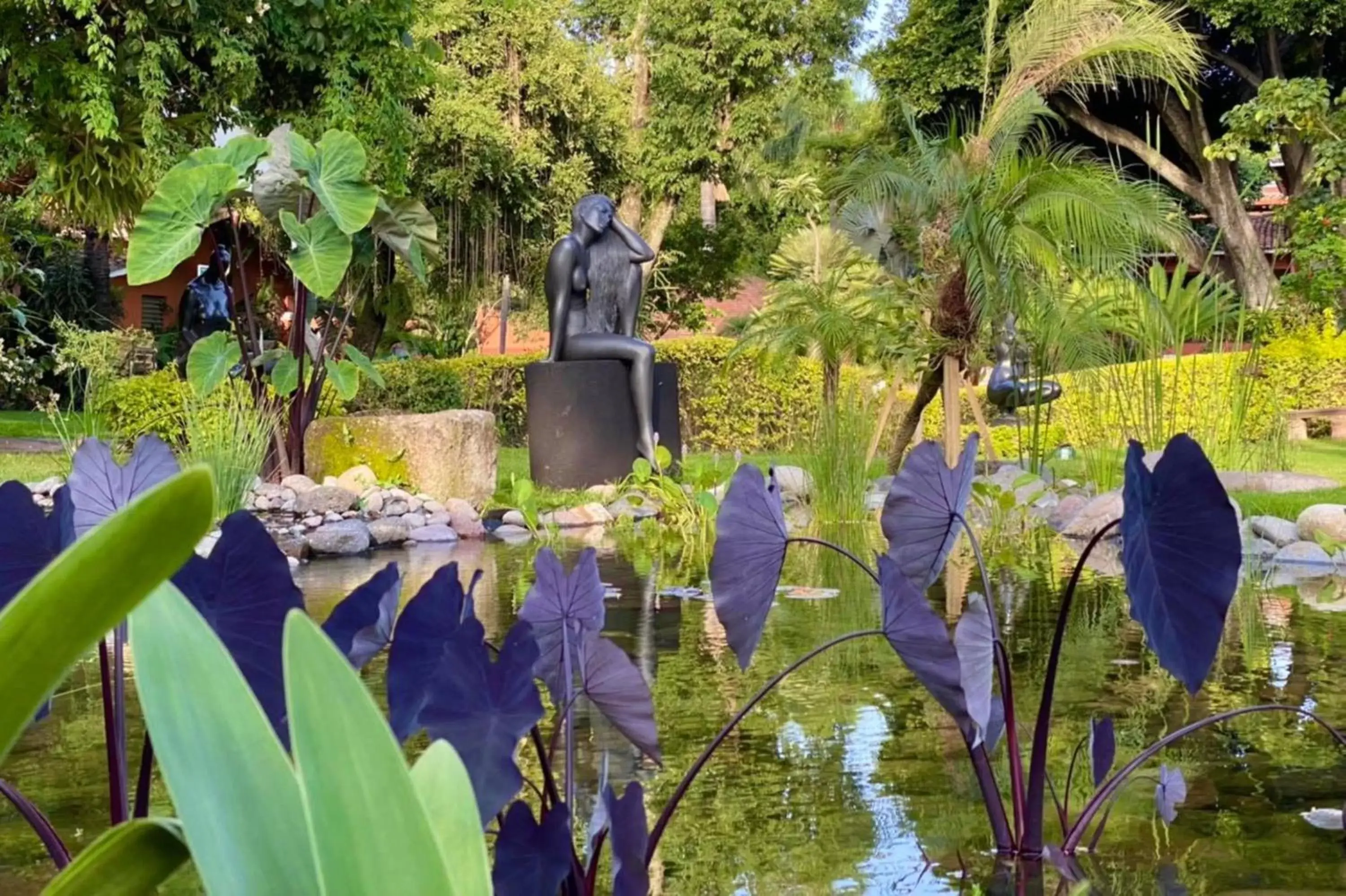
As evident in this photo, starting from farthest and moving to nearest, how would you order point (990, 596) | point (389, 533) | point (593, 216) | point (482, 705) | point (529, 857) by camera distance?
point (593, 216)
point (389, 533)
point (990, 596)
point (529, 857)
point (482, 705)

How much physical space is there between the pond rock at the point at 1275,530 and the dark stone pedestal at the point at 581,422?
412 centimetres

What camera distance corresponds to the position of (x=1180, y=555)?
112 centimetres

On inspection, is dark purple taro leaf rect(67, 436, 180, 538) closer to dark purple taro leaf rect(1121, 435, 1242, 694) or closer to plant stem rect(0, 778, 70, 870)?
plant stem rect(0, 778, 70, 870)

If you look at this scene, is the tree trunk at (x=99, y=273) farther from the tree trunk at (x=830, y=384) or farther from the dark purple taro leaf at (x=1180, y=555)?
the dark purple taro leaf at (x=1180, y=555)

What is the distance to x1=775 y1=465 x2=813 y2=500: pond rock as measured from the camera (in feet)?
23.4

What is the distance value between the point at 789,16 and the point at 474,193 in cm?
580

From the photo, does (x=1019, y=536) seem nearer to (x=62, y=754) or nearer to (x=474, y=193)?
(x=62, y=754)

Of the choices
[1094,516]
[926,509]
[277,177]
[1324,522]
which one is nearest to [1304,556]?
[1324,522]

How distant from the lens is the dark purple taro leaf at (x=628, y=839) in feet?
3.14

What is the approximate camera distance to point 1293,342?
1220cm

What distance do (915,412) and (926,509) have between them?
784 centimetres

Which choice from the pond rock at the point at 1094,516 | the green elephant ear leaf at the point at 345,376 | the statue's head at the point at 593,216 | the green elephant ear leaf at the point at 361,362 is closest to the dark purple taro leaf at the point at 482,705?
the pond rock at the point at 1094,516

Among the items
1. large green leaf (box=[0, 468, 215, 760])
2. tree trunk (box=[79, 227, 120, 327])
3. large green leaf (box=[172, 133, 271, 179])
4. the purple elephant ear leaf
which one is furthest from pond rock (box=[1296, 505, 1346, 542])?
tree trunk (box=[79, 227, 120, 327])

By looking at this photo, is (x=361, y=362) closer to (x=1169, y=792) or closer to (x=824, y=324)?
(x=824, y=324)
